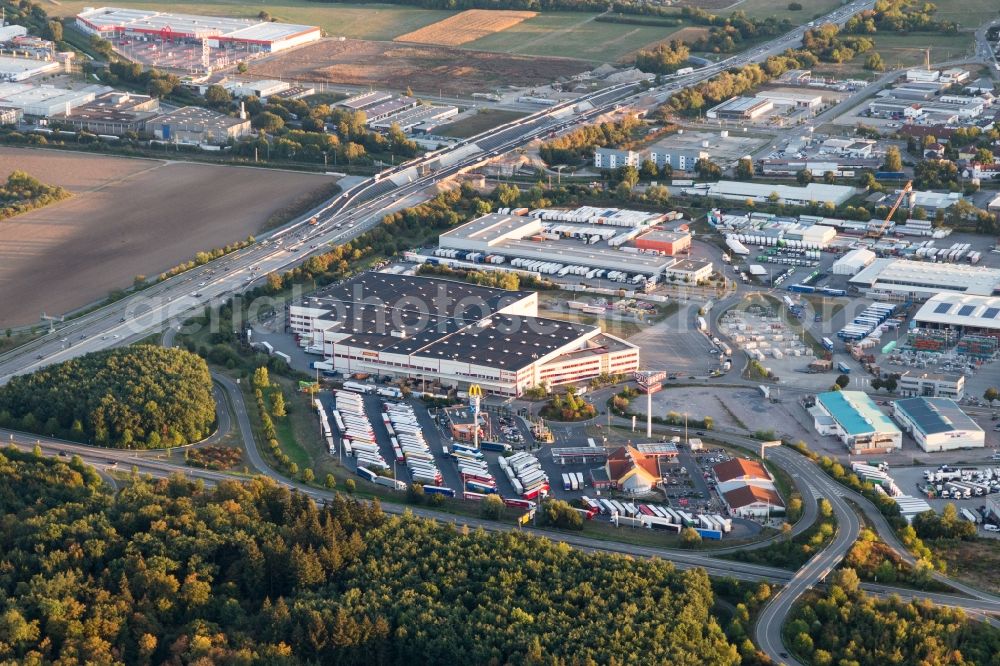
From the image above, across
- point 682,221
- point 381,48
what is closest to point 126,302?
point 682,221

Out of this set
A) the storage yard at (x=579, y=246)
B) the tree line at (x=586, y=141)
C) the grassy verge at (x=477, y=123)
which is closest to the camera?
the storage yard at (x=579, y=246)

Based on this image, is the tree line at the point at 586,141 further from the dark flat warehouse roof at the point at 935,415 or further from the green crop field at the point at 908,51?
the dark flat warehouse roof at the point at 935,415

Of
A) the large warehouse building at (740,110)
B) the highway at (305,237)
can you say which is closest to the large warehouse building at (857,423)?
the highway at (305,237)

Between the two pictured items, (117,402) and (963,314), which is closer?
(117,402)

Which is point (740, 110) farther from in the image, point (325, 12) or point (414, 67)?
point (325, 12)

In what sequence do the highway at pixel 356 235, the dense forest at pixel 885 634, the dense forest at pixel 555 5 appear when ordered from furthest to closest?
the dense forest at pixel 555 5 → the highway at pixel 356 235 → the dense forest at pixel 885 634

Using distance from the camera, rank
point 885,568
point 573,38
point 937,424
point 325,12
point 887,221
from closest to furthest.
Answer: point 885,568 < point 937,424 < point 887,221 < point 573,38 < point 325,12

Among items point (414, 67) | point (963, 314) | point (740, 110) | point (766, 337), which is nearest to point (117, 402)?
point (766, 337)

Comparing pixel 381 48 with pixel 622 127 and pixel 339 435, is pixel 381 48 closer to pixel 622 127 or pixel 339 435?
pixel 622 127
